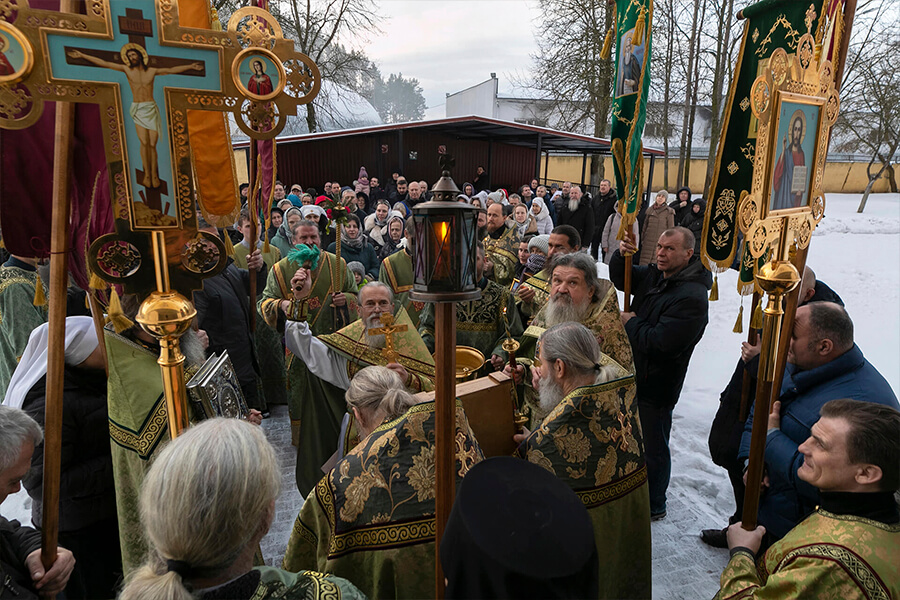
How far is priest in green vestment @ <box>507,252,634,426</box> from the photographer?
3525 mm

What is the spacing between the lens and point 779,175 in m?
2.15

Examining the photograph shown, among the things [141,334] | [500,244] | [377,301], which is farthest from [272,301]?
[500,244]

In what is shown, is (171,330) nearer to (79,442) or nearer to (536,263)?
(79,442)

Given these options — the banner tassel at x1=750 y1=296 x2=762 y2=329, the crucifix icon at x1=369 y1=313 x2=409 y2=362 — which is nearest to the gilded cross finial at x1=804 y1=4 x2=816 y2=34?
the banner tassel at x1=750 y1=296 x2=762 y2=329

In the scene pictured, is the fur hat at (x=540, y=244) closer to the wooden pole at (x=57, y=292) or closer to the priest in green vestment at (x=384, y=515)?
the priest in green vestment at (x=384, y=515)

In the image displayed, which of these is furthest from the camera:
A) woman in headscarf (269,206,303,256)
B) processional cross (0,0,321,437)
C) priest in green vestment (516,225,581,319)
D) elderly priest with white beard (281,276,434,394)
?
woman in headscarf (269,206,303,256)

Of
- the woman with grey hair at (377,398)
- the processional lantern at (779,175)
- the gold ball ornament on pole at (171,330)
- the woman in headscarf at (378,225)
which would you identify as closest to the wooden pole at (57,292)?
the gold ball ornament on pole at (171,330)

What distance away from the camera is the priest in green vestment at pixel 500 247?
18.9 feet

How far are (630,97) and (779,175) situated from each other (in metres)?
2.07

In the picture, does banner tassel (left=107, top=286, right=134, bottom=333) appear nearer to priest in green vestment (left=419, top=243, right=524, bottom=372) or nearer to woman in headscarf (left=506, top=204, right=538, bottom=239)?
priest in green vestment (left=419, top=243, right=524, bottom=372)

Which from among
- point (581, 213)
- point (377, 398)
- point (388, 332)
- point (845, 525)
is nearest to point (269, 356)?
point (388, 332)

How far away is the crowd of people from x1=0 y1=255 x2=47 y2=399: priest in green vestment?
15mm

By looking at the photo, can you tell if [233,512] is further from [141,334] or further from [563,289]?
[563,289]

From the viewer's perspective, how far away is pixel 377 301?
11.5 feet
